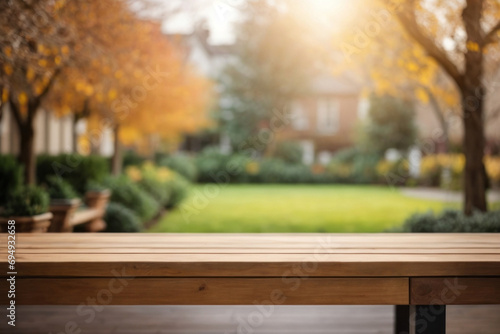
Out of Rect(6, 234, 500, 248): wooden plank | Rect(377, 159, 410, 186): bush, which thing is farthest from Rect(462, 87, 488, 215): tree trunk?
Rect(377, 159, 410, 186): bush

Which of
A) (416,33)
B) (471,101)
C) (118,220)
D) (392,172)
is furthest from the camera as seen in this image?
(392,172)

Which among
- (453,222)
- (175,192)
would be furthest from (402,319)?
(175,192)

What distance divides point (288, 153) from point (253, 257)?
28842 mm

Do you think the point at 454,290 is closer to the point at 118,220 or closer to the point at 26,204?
the point at 26,204

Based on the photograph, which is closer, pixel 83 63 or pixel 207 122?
pixel 83 63

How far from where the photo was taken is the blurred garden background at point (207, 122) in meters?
6.34

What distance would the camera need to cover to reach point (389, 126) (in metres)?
28.1

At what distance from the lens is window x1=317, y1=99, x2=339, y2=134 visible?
36.8 meters

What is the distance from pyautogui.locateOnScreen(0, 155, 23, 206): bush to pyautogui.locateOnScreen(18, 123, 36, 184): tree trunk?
0.61 feet

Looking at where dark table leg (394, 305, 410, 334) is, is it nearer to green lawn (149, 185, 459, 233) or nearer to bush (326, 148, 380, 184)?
green lawn (149, 185, 459, 233)

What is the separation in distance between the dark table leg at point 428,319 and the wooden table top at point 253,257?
21 centimetres

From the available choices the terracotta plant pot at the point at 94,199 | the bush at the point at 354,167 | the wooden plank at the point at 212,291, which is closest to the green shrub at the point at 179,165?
the bush at the point at 354,167

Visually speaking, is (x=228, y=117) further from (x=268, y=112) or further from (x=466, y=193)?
(x=466, y=193)

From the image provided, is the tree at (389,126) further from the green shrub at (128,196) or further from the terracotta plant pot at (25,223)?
the terracotta plant pot at (25,223)
